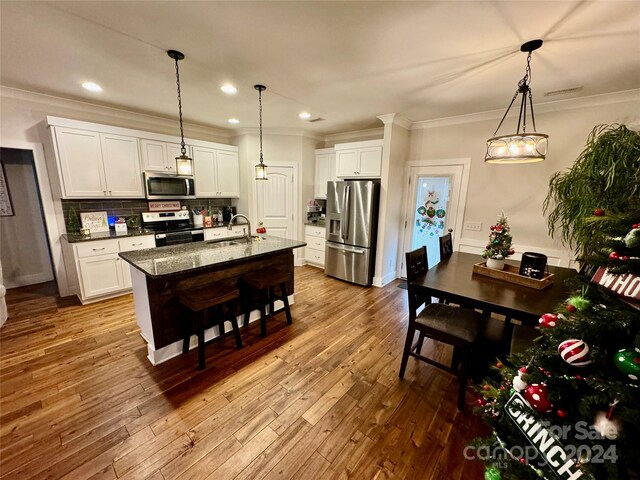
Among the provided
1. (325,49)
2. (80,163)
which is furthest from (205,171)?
(325,49)

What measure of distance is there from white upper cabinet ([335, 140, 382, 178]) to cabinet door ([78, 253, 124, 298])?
367cm

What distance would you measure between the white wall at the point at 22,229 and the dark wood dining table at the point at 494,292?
219 inches

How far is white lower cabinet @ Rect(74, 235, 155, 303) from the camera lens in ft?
10.9

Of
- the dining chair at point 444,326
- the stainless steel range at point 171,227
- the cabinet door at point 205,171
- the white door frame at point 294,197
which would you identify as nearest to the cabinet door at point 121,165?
the stainless steel range at point 171,227

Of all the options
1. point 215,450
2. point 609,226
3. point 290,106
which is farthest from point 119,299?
point 609,226

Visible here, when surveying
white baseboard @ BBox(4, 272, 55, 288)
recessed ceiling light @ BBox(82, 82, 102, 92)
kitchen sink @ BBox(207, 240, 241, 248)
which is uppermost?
recessed ceiling light @ BBox(82, 82, 102, 92)

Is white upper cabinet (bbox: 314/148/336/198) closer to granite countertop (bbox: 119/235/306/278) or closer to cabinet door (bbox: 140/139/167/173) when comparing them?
granite countertop (bbox: 119/235/306/278)

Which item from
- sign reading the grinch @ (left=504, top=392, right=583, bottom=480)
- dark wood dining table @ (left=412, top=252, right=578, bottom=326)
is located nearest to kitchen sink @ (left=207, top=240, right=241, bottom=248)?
dark wood dining table @ (left=412, top=252, right=578, bottom=326)

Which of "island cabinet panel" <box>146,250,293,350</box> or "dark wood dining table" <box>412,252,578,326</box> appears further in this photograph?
"island cabinet panel" <box>146,250,293,350</box>

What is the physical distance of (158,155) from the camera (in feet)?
13.2

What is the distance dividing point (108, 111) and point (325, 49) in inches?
140

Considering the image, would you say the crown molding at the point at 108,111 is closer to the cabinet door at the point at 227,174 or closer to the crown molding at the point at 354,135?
the cabinet door at the point at 227,174

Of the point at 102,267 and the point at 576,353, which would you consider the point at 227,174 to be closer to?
the point at 102,267

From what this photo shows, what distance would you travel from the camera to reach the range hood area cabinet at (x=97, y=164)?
3.30 metres
